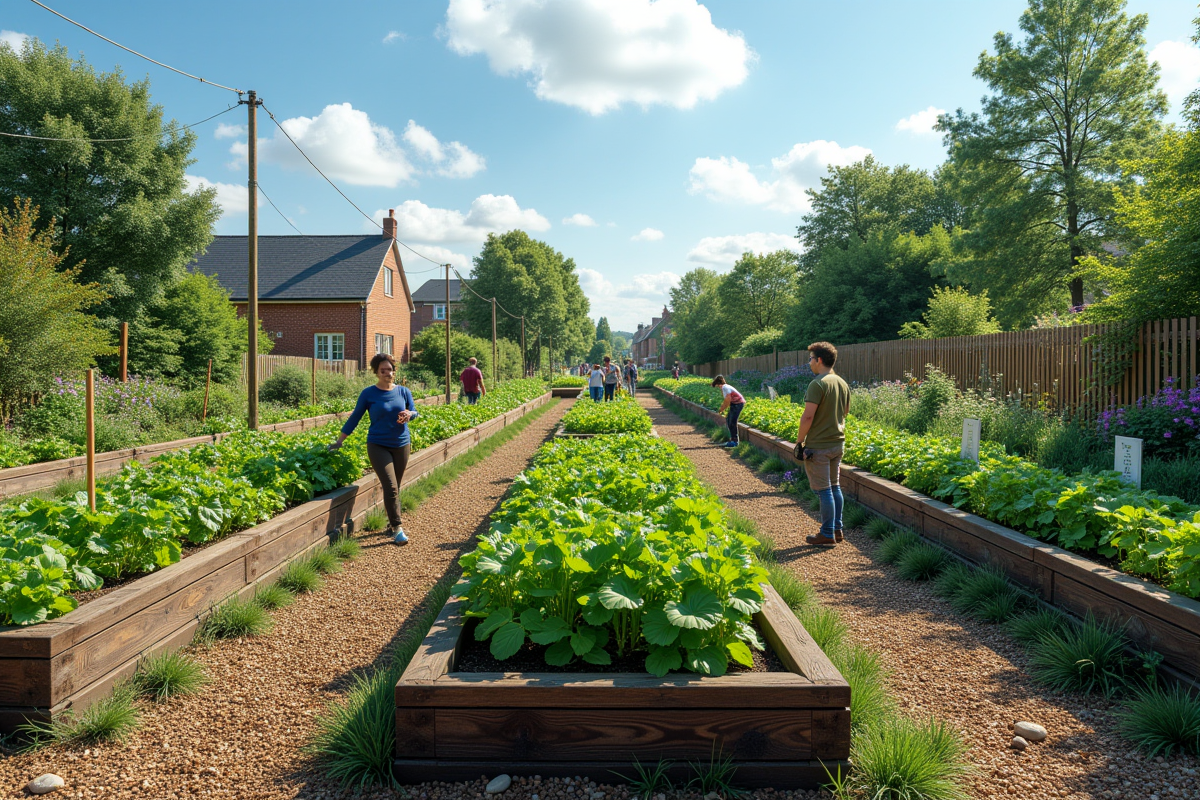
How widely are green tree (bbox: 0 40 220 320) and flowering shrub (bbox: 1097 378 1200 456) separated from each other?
22389mm

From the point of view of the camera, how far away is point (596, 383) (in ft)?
70.6

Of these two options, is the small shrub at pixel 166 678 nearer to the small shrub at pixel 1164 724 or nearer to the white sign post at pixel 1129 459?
the small shrub at pixel 1164 724

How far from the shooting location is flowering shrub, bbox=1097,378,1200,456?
7.53 meters

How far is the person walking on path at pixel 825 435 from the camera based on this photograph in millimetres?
6270

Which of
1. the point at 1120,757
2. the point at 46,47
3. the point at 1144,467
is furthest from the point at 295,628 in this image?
the point at 46,47

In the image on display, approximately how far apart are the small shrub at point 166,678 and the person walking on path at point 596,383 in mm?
17700

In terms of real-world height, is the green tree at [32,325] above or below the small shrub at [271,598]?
above

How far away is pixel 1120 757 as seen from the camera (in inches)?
111

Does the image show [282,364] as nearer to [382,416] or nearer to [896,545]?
[382,416]

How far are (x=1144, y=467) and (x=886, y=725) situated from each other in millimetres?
6317

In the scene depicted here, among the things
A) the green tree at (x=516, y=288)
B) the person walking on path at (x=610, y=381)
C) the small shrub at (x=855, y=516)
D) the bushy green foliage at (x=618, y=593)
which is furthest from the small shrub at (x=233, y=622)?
the green tree at (x=516, y=288)

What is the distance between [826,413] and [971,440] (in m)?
1.66

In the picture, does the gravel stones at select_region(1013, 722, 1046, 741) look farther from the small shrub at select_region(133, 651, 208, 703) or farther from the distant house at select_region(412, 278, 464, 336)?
the distant house at select_region(412, 278, 464, 336)

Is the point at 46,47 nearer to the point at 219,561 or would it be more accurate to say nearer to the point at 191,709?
the point at 219,561
